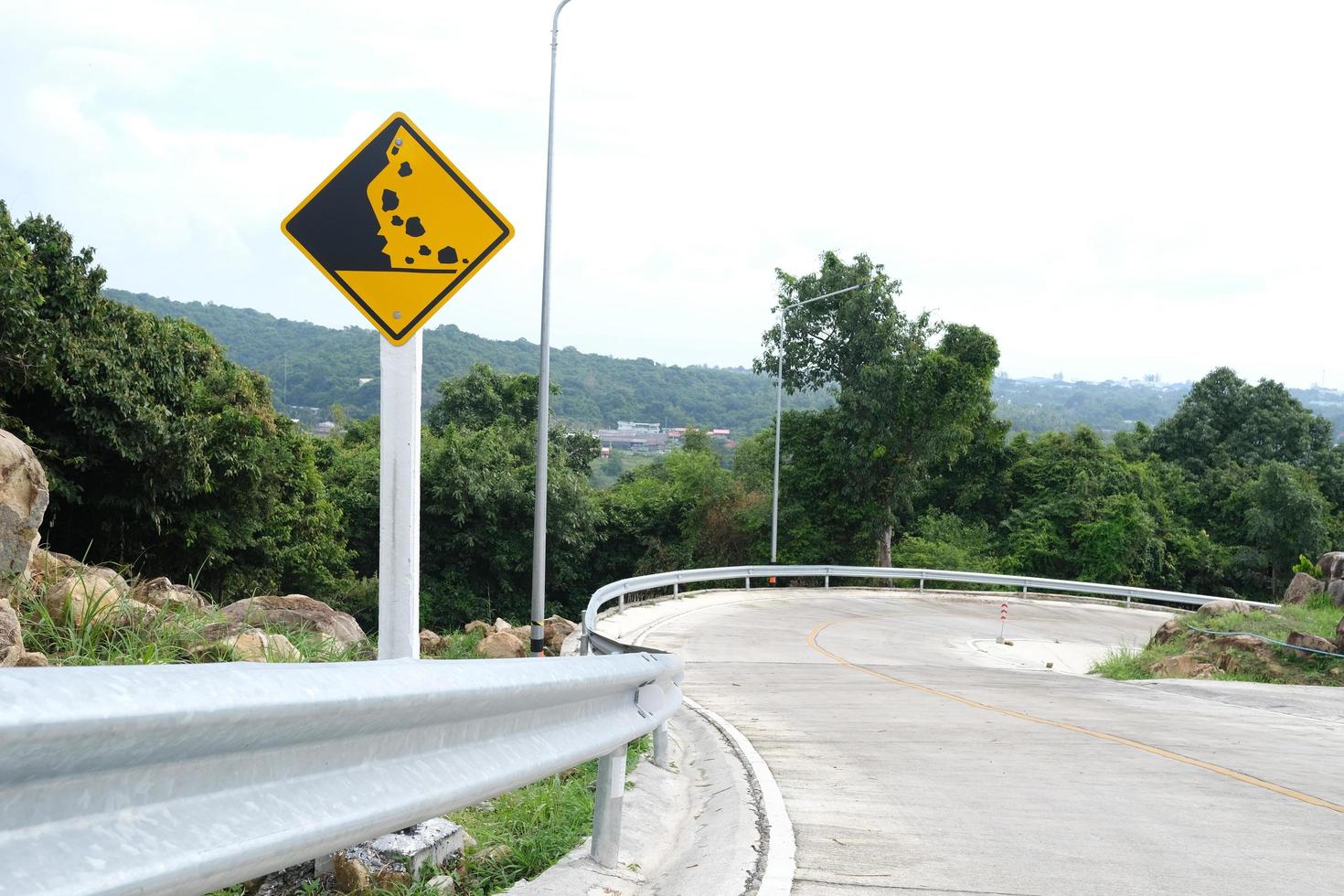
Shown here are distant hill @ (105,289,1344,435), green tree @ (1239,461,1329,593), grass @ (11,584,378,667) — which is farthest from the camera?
distant hill @ (105,289,1344,435)

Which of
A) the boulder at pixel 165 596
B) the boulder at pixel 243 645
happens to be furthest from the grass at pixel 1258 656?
the boulder at pixel 243 645

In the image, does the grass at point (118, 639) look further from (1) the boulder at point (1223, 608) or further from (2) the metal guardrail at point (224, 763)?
(1) the boulder at point (1223, 608)

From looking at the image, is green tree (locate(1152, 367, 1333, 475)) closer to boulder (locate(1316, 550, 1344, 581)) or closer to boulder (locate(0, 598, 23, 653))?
boulder (locate(1316, 550, 1344, 581))

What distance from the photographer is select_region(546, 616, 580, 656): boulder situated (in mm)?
19281

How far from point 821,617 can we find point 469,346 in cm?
7878

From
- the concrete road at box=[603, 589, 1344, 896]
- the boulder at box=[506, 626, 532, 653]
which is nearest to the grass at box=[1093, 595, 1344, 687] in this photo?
the concrete road at box=[603, 589, 1344, 896]

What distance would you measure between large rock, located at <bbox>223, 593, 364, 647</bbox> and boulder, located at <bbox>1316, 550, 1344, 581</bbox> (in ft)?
63.1

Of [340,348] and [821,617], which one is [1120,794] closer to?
[821,617]

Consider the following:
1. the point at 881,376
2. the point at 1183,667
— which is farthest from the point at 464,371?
the point at 1183,667

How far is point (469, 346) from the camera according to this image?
102812mm

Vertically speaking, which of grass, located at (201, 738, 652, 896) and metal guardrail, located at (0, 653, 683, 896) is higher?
metal guardrail, located at (0, 653, 683, 896)

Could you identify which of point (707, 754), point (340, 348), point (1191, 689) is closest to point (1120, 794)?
point (707, 754)

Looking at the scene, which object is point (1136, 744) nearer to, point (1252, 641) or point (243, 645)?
point (243, 645)

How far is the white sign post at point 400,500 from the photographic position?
5031 millimetres
